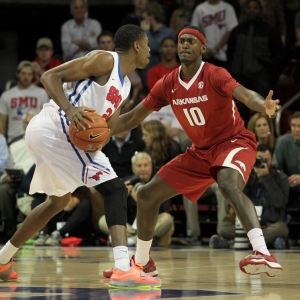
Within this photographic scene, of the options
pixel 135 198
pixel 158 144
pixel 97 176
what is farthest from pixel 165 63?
pixel 97 176

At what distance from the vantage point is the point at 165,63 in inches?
498

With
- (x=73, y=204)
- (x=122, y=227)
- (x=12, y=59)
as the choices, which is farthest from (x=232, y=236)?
(x=12, y=59)

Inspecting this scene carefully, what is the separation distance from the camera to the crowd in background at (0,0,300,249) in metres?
10.4

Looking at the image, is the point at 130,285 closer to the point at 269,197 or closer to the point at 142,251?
the point at 142,251

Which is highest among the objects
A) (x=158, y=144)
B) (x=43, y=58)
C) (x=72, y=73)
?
(x=43, y=58)

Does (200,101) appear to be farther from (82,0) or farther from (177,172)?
(82,0)

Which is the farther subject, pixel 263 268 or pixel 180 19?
pixel 180 19

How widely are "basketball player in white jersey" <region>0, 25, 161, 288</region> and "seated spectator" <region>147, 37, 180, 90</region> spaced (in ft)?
20.8

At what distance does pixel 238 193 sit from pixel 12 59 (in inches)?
461

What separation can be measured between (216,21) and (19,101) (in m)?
3.48

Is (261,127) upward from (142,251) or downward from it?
upward

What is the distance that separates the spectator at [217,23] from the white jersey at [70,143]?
24.4ft

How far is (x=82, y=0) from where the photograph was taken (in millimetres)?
14078

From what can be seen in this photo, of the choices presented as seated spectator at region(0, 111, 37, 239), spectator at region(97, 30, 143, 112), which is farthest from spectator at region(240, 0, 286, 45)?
seated spectator at region(0, 111, 37, 239)
